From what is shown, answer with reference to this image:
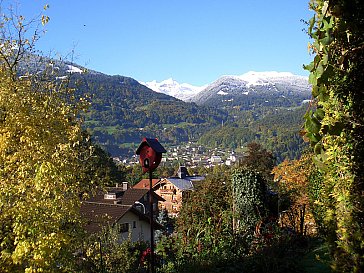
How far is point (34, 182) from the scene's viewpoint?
5504 mm

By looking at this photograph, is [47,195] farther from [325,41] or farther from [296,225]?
[296,225]

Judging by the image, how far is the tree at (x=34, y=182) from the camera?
4941 mm

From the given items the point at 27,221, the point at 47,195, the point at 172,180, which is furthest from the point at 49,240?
the point at 172,180

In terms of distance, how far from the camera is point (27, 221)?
5.10 m

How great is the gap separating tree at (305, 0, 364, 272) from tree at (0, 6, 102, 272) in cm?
A: 369

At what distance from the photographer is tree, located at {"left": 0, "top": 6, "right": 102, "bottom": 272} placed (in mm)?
4941

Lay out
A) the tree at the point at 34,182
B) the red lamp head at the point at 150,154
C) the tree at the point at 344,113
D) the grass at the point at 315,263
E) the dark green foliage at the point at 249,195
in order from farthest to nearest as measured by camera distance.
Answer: the dark green foliage at the point at 249,195 → the red lamp head at the point at 150,154 → the grass at the point at 315,263 → the tree at the point at 34,182 → the tree at the point at 344,113

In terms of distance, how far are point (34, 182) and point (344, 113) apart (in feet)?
14.9

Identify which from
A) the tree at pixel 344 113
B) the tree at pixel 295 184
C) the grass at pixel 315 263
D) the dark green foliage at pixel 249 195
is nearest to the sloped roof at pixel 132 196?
the tree at pixel 295 184

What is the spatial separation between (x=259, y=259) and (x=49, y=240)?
3665mm

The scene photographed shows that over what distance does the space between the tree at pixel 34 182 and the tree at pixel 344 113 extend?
3686 millimetres

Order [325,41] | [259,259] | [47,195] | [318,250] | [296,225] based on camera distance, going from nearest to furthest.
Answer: [325,41] → [47,195] → [259,259] → [318,250] → [296,225]

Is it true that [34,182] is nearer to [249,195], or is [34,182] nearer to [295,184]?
[249,195]

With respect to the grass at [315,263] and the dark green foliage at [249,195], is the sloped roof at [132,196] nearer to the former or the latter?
the dark green foliage at [249,195]
